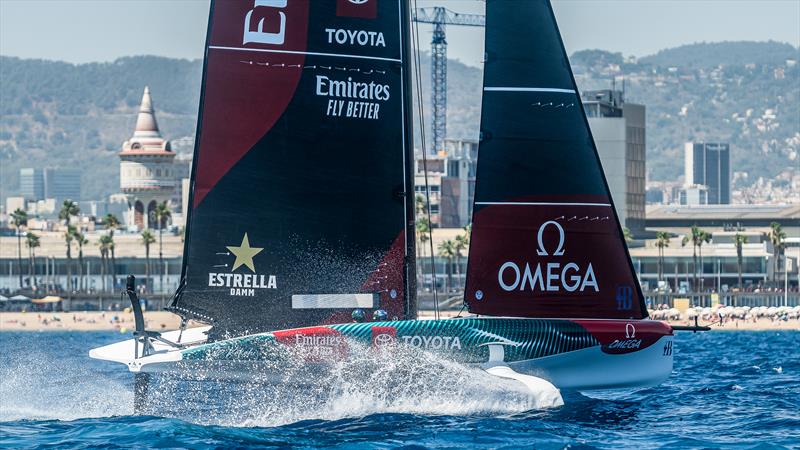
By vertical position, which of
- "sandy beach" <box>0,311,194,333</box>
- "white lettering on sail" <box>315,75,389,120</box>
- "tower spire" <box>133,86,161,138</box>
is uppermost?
"tower spire" <box>133,86,161,138</box>

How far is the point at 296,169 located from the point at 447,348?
497 centimetres

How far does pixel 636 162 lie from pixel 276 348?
145667mm

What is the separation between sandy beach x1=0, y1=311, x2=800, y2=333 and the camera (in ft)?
358

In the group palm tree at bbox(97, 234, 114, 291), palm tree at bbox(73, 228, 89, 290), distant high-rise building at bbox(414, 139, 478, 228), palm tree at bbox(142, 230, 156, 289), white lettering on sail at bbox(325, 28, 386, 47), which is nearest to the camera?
white lettering on sail at bbox(325, 28, 386, 47)

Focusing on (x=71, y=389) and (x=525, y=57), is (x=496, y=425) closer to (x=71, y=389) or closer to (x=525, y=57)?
(x=525, y=57)

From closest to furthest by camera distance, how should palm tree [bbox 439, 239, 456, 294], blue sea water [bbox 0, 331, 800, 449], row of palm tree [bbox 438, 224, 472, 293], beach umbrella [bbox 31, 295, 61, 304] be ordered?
blue sea water [bbox 0, 331, 800, 449], beach umbrella [bbox 31, 295, 61, 304], palm tree [bbox 439, 239, 456, 294], row of palm tree [bbox 438, 224, 472, 293]

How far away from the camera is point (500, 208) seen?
2861cm

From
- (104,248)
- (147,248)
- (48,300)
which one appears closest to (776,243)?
(147,248)

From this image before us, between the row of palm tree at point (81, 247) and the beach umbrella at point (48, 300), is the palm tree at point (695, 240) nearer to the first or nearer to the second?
the row of palm tree at point (81, 247)

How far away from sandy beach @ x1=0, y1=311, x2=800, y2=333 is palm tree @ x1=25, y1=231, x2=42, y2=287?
45.5 feet

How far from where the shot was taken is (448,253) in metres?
131

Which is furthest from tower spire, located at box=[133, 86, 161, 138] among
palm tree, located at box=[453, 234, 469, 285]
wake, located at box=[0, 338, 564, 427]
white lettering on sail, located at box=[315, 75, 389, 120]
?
wake, located at box=[0, 338, 564, 427]

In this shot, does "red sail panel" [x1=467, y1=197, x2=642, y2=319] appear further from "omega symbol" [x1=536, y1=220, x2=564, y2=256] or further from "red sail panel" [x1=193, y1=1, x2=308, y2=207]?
"red sail panel" [x1=193, y1=1, x2=308, y2=207]

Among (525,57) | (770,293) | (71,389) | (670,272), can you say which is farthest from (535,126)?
(670,272)
